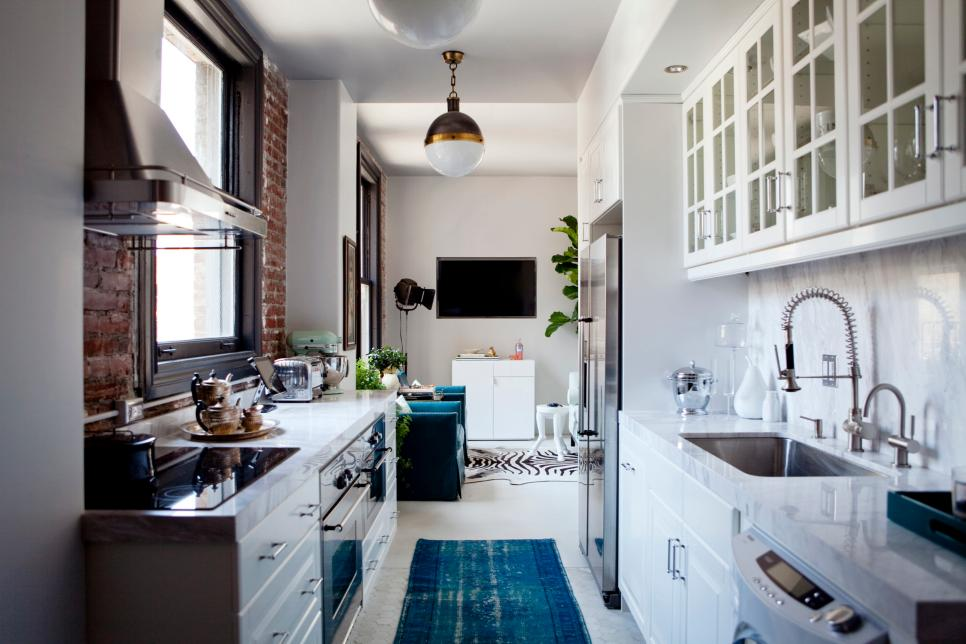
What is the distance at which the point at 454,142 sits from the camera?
329 centimetres

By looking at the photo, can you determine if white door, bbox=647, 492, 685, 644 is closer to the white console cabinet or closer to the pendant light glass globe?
the pendant light glass globe

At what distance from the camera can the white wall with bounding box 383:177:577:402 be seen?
7281 mm

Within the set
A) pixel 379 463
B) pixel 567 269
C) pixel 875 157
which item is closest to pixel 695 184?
pixel 875 157

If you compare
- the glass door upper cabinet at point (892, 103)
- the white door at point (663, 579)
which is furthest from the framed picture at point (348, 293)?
the glass door upper cabinet at point (892, 103)

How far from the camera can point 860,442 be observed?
6.38ft

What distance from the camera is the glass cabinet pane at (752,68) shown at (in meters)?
2.19

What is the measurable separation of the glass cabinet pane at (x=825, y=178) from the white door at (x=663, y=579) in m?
1.07

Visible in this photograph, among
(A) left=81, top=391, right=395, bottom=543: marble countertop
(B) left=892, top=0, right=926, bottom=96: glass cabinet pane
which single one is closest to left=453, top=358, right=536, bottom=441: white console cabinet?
(A) left=81, top=391, right=395, bottom=543: marble countertop

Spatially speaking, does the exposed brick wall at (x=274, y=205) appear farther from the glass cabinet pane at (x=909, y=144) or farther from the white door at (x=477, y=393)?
the white door at (x=477, y=393)

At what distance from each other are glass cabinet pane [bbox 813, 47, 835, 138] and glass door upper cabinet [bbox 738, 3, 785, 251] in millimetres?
201

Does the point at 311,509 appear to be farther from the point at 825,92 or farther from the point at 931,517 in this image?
the point at 825,92

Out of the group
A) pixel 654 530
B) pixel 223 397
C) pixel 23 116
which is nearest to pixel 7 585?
pixel 23 116

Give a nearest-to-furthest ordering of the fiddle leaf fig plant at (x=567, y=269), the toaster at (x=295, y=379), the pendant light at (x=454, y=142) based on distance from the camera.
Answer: the toaster at (x=295, y=379), the pendant light at (x=454, y=142), the fiddle leaf fig plant at (x=567, y=269)

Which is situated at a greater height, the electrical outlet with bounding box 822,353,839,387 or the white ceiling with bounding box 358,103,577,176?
the white ceiling with bounding box 358,103,577,176
